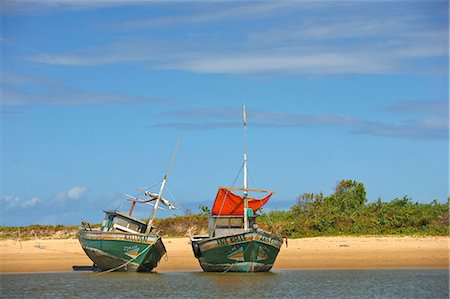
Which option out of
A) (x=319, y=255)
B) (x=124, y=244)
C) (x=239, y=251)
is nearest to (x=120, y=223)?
(x=124, y=244)

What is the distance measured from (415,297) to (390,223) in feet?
68.9

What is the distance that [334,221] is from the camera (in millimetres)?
56656

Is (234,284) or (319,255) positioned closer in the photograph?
(234,284)

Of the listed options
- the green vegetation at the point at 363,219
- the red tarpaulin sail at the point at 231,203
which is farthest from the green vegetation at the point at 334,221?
the red tarpaulin sail at the point at 231,203

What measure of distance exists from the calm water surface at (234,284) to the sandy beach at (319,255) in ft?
7.59

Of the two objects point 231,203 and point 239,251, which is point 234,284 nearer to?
point 239,251

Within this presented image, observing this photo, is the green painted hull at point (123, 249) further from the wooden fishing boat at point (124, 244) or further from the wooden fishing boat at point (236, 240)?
the wooden fishing boat at point (236, 240)

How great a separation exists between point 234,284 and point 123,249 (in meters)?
6.59

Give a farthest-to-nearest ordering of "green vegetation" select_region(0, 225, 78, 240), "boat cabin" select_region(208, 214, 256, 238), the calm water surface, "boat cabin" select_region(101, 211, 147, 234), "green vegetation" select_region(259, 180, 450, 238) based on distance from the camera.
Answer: "green vegetation" select_region(0, 225, 78, 240) → "green vegetation" select_region(259, 180, 450, 238) → "boat cabin" select_region(208, 214, 256, 238) → "boat cabin" select_region(101, 211, 147, 234) → the calm water surface

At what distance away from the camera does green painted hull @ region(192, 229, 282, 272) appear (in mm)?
40656

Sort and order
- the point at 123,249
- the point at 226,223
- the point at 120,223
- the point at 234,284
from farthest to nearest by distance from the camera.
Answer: the point at 226,223
the point at 120,223
the point at 123,249
the point at 234,284

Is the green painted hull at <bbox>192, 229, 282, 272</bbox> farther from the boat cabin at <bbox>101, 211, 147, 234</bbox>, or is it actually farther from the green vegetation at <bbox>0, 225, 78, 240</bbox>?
the green vegetation at <bbox>0, 225, 78, 240</bbox>

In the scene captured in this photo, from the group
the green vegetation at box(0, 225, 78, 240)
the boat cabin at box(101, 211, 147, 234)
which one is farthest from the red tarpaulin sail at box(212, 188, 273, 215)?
the green vegetation at box(0, 225, 78, 240)

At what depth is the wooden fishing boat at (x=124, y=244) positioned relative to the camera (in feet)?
137
